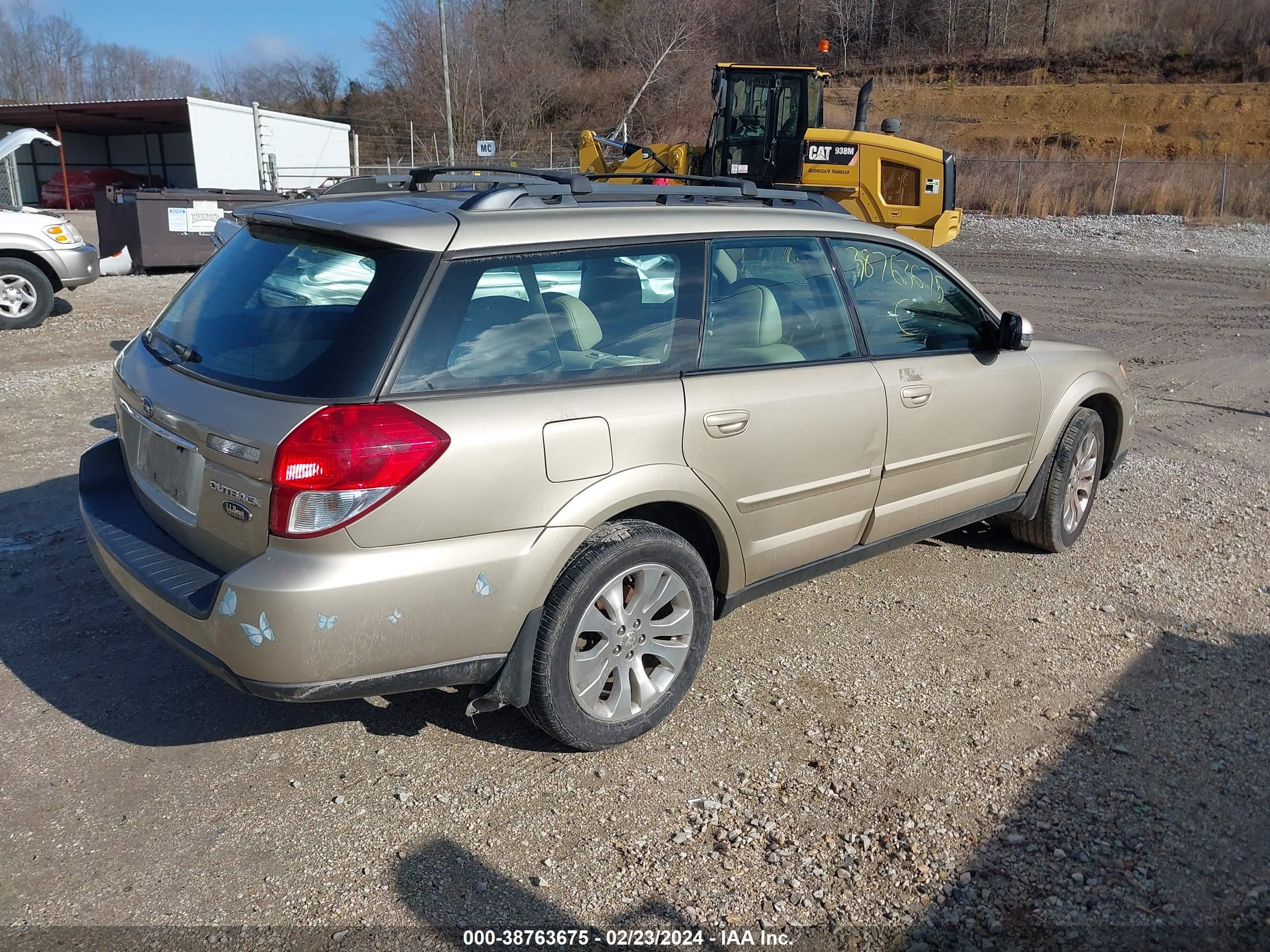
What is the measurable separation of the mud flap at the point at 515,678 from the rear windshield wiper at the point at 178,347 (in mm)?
1383

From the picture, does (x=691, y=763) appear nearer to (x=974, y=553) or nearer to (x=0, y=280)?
(x=974, y=553)

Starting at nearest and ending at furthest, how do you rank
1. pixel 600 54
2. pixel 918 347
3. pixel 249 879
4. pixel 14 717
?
pixel 249 879 < pixel 14 717 < pixel 918 347 < pixel 600 54

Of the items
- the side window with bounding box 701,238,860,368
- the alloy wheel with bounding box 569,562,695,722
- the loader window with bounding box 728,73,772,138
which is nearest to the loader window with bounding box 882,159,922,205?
the loader window with bounding box 728,73,772,138

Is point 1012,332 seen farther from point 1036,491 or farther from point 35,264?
point 35,264

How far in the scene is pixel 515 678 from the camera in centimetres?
315

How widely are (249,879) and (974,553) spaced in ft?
13.0

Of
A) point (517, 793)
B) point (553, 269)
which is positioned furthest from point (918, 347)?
point (517, 793)

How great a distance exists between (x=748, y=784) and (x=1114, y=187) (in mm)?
27866

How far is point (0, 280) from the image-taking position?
10.5m

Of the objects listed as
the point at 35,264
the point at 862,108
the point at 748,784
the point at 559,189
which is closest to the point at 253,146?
the point at 862,108

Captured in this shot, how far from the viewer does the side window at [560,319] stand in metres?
3.01

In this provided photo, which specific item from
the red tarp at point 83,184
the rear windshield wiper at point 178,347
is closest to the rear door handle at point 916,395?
the rear windshield wiper at point 178,347

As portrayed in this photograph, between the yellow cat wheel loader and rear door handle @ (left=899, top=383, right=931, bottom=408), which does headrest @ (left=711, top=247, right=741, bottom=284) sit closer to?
rear door handle @ (left=899, top=383, right=931, bottom=408)

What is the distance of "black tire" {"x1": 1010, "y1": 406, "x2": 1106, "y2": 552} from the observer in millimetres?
5102
